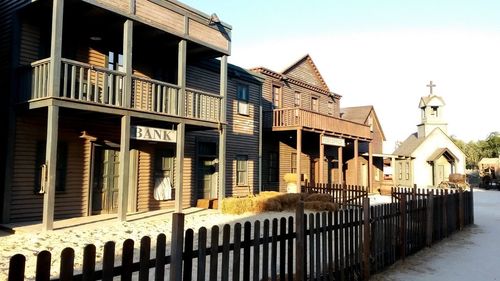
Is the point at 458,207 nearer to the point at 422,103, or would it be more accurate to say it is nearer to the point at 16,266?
the point at 16,266

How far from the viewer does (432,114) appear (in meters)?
44.4

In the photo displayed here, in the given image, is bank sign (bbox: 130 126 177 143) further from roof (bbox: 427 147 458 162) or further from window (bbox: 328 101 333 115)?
roof (bbox: 427 147 458 162)

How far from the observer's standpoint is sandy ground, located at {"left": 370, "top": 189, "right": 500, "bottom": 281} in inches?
275

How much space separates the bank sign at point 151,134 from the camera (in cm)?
1214

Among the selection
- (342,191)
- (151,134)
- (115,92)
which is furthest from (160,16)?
(342,191)

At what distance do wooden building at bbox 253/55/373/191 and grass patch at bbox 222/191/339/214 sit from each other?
12.2 ft

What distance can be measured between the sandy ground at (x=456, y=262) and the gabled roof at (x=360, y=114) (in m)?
27.2

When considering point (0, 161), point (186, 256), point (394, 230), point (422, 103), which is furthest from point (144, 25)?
point (422, 103)

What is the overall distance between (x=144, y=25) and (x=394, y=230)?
31.3 feet

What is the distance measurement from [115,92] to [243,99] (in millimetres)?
9440

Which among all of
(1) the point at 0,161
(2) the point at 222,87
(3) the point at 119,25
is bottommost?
(1) the point at 0,161

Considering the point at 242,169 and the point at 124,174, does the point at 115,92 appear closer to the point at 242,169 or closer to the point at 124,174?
the point at 124,174

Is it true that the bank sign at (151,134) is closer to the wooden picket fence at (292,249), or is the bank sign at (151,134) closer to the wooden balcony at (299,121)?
the wooden picket fence at (292,249)

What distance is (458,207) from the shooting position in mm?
12523
